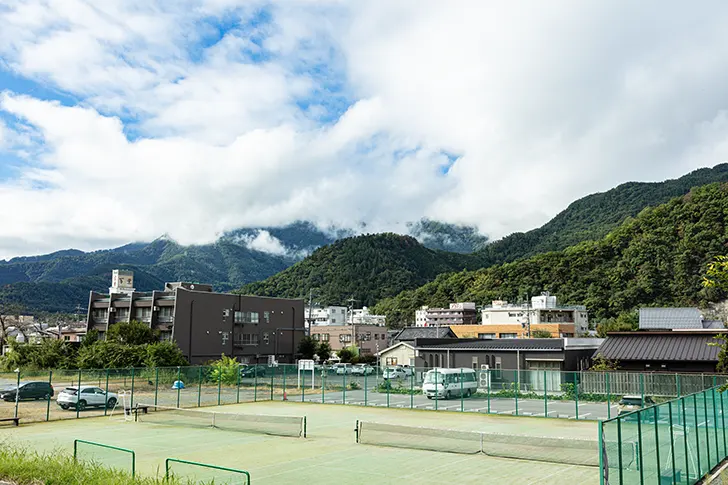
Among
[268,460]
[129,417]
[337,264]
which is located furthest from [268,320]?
[337,264]

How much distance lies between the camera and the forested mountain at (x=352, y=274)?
6447 inches

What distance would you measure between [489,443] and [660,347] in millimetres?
24671

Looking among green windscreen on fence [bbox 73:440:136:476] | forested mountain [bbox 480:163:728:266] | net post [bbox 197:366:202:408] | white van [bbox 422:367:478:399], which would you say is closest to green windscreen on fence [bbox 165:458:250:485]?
green windscreen on fence [bbox 73:440:136:476]

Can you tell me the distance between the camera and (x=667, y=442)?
35.7ft

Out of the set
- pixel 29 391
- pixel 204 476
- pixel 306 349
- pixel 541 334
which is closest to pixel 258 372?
pixel 29 391

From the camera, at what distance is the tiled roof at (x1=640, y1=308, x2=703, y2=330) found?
5850cm

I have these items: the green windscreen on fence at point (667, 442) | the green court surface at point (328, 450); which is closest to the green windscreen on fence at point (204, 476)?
the green court surface at point (328, 450)

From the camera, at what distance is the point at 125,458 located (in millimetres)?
15172

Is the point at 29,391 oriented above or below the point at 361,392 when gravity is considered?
above

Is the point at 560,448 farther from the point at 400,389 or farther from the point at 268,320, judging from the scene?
the point at 268,320

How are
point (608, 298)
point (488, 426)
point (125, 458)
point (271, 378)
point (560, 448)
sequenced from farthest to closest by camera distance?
1. point (608, 298)
2. point (271, 378)
3. point (488, 426)
4. point (560, 448)
5. point (125, 458)

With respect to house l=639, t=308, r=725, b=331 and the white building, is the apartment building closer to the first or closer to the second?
the white building

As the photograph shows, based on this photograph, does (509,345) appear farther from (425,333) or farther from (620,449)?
(620,449)

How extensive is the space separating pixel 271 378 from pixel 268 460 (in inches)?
867
